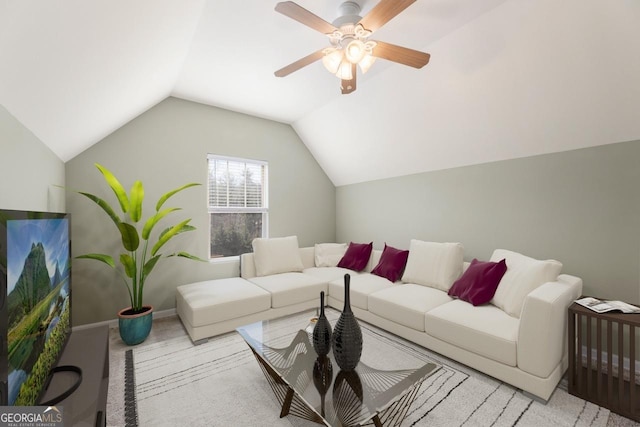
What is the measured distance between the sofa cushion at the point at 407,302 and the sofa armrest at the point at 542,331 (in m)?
0.76

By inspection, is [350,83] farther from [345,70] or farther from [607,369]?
[607,369]

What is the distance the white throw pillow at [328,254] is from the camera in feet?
13.7

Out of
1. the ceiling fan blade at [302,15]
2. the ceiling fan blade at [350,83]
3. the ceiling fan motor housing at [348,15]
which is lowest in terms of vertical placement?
the ceiling fan blade at [350,83]

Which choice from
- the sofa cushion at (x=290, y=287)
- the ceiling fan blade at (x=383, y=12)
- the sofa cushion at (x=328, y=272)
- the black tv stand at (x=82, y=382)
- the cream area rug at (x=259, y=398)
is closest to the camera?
the black tv stand at (x=82, y=382)

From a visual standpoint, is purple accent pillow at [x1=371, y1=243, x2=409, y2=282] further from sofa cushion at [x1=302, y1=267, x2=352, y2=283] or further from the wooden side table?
the wooden side table

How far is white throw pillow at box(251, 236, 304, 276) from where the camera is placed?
12.2ft

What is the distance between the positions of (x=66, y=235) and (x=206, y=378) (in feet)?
4.58

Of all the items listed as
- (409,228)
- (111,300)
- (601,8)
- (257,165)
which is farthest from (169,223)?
(601,8)

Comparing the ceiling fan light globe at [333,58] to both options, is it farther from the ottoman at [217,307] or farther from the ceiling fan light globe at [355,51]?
the ottoman at [217,307]

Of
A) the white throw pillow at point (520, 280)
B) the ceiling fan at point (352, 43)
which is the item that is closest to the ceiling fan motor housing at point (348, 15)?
the ceiling fan at point (352, 43)

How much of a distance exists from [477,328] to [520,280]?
0.57 metres

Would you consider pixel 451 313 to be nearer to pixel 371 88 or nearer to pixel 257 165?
pixel 371 88

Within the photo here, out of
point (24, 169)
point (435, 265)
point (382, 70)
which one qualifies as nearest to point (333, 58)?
point (382, 70)

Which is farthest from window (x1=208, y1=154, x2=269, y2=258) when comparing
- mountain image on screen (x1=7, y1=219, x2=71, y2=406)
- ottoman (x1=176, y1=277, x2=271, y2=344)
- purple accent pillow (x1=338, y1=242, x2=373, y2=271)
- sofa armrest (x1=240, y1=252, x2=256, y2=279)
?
mountain image on screen (x1=7, y1=219, x2=71, y2=406)
